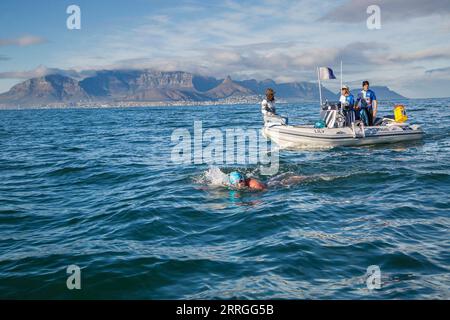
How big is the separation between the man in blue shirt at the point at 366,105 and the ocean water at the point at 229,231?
431 centimetres

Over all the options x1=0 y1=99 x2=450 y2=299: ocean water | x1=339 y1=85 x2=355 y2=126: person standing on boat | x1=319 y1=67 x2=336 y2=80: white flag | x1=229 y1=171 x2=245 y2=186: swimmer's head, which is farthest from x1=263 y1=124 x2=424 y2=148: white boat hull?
x1=229 y1=171 x2=245 y2=186: swimmer's head

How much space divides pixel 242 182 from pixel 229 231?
9.87ft

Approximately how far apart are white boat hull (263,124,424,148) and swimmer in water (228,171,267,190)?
7740 millimetres

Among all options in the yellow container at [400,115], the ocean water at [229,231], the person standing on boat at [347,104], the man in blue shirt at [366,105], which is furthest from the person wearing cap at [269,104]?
the yellow container at [400,115]

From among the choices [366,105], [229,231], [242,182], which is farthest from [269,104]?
[229,231]

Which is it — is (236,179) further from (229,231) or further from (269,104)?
(269,104)

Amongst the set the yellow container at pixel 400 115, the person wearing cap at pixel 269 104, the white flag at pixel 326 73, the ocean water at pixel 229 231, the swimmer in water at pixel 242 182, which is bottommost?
the ocean water at pixel 229 231

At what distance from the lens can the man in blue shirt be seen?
60.5ft

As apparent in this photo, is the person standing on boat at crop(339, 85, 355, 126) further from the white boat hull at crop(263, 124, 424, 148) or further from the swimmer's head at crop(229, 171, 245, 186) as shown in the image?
the swimmer's head at crop(229, 171, 245, 186)

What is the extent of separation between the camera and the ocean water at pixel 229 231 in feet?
19.2

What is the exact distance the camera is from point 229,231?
27.0 ft

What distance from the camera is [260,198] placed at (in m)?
10.5

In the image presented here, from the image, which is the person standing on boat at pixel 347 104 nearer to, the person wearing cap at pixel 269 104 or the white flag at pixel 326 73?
the white flag at pixel 326 73
